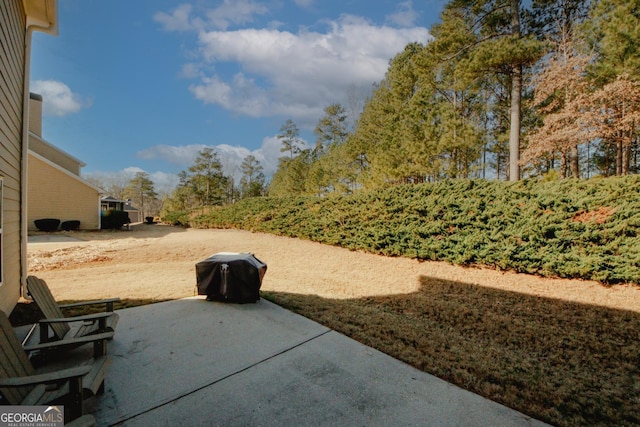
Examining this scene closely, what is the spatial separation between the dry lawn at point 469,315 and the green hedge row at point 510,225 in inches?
14.9

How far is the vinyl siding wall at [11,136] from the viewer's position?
12.7 ft

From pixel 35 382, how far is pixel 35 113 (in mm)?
21349

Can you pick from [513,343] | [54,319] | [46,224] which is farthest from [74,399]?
[46,224]

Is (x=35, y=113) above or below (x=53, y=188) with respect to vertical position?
Result: above

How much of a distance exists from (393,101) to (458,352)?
15.2 m

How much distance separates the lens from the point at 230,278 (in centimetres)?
489

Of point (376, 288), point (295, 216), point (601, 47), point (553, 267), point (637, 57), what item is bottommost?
point (376, 288)

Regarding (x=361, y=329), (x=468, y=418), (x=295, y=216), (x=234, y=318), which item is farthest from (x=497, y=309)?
(x=295, y=216)

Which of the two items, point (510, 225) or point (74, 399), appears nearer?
point (74, 399)

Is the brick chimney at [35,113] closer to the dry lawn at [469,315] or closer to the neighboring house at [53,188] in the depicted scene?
the neighboring house at [53,188]

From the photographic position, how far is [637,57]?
894 cm

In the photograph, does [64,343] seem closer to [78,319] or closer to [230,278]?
[78,319]

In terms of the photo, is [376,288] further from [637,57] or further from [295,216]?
[637,57]

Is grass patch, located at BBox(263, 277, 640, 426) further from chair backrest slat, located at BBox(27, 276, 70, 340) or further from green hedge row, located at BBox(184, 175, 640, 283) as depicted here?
chair backrest slat, located at BBox(27, 276, 70, 340)
